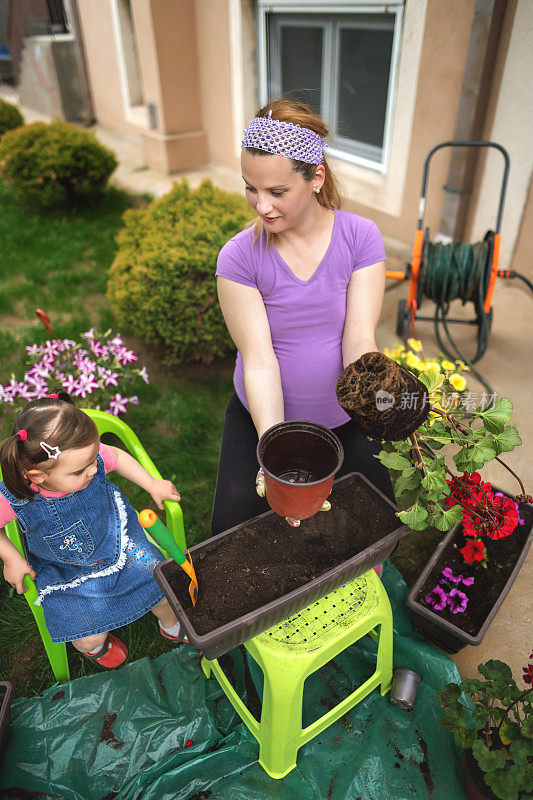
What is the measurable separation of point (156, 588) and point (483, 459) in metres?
1.29

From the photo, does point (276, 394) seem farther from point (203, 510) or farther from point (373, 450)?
point (203, 510)

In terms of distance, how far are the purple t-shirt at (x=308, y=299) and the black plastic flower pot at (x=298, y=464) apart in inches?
23.6

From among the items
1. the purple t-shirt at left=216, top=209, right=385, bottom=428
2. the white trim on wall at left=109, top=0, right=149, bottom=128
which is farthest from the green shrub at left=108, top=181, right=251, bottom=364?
the white trim on wall at left=109, top=0, right=149, bottom=128

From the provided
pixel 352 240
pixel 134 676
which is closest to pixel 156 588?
pixel 134 676

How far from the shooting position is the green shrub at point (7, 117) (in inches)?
268

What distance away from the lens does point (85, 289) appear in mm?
4547

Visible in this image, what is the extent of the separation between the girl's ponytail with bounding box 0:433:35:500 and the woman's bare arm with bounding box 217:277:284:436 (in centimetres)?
77

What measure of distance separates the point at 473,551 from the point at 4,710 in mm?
1816

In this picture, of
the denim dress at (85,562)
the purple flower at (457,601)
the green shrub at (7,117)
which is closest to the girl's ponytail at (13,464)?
the denim dress at (85,562)

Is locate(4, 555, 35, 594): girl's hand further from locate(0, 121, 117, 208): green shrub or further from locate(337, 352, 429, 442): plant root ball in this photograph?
locate(0, 121, 117, 208): green shrub

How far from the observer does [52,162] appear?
5.24 m

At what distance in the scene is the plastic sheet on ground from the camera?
176 centimetres

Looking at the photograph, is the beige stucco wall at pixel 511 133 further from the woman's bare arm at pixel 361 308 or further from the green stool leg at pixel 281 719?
the green stool leg at pixel 281 719

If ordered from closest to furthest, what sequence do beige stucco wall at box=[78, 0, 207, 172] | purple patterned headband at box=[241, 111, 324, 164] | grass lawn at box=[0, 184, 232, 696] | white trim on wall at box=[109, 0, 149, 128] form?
purple patterned headband at box=[241, 111, 324, 164] < grass lawn at box=[0, 184, 232, 696] < beige stucco wall at box=[78, 0, 207, 172] < white trim on wall at box=[109, 0, 149, 128]
